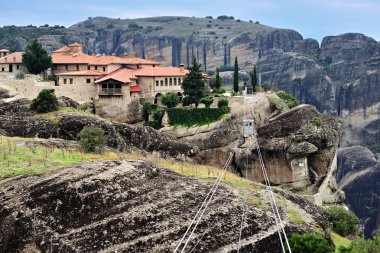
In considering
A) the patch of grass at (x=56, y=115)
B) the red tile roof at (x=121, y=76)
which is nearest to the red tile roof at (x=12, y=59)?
the red tile roof at (x=121, y=76)

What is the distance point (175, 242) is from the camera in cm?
2441

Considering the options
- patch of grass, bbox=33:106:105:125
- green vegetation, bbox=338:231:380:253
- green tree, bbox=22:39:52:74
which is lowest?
green vegetation, bbox=338:231:380:253

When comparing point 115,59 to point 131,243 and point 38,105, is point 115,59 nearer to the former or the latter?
point 38,105

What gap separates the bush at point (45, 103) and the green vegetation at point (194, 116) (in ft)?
50.6

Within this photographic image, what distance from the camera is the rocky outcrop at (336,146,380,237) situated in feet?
369

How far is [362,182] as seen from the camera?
392ft

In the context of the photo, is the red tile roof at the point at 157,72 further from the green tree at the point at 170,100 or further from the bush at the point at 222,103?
the bush at the point at 222,103

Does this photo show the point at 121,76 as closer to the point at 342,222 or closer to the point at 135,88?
the point at 135,88

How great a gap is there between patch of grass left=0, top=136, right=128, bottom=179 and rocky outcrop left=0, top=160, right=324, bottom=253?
60.2 inches

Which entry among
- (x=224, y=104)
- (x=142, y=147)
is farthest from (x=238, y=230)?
(x=224, y=104)

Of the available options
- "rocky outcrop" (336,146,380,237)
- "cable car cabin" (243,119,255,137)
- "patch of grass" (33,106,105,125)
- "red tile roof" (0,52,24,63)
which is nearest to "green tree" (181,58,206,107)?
"cable car cabin" (243,119,255,137)

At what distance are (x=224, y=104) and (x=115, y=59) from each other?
17.8 m

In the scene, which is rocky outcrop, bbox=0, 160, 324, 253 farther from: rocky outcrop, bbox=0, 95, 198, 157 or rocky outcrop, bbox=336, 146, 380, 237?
rocky outcrop, bbox=336, 146, 380, 237

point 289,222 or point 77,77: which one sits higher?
point 77,77
